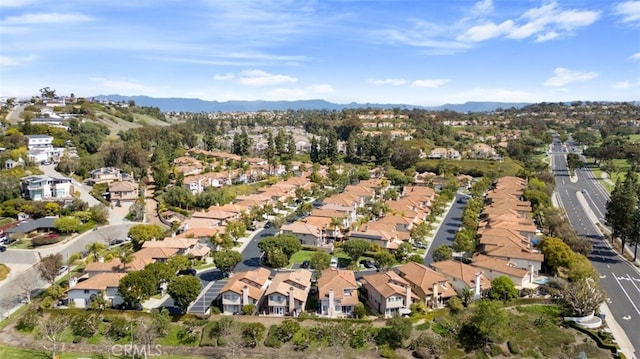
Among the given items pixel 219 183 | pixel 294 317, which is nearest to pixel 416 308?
pixel 294 317

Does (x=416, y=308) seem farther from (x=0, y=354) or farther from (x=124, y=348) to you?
(x=0, y=354)

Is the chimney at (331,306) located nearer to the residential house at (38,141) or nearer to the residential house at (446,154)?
the residential house at (38,141)

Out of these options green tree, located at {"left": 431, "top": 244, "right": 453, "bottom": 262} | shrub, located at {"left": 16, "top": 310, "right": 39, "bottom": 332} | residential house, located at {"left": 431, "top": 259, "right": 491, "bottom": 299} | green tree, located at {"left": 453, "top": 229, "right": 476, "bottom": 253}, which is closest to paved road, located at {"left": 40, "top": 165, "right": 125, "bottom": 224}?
shrub, located at {"left": 16, "top": 310, "right": 39, "bottom": 332}

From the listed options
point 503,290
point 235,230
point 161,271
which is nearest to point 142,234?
point 235,230

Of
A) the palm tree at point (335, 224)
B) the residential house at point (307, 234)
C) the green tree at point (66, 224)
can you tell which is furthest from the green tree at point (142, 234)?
the palm tree at point (335, 224)

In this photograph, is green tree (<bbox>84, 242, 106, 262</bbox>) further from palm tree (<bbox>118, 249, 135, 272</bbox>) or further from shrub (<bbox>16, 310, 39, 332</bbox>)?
shrub (<bbox>16, 310, 39, 332</bbox>)

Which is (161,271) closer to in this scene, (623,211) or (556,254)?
→ (556,254)
